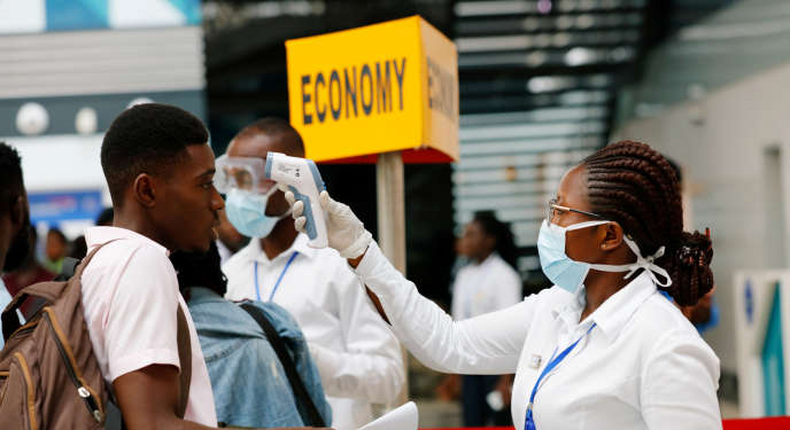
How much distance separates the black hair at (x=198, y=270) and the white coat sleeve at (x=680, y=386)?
1060 millimetres

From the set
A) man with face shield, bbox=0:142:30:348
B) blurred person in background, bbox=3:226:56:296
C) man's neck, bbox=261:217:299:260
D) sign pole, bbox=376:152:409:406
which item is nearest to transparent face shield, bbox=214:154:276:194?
man's neck, bbox=261:217:299:260

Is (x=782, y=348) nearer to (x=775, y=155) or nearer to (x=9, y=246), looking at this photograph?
(x=775, y=155)

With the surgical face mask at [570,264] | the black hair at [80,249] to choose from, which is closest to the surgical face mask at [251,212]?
the black hair at [80,249]

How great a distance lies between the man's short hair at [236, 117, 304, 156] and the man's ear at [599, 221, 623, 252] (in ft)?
3.74

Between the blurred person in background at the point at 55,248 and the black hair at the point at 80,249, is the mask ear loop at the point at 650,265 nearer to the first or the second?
the black hair at the point at 80,249

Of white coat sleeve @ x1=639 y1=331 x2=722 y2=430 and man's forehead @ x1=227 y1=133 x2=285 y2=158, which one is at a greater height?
man's forehead @ x1=227 y1=133 x2=285 y2=158

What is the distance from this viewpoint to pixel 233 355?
7.48ft

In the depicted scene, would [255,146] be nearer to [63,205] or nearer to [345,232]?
[345,232]

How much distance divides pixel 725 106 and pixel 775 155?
3.42ft

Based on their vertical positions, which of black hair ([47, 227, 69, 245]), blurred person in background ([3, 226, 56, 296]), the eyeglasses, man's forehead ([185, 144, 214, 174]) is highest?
man's forehead ([185, 144, 214, 174])

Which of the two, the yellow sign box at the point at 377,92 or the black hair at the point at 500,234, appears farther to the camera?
the black hair at the point at 500,234

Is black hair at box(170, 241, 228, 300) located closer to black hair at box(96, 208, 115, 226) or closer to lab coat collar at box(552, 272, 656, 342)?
lab coat collar at box(552, 272, 656, 342)

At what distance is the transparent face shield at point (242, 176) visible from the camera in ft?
9.68

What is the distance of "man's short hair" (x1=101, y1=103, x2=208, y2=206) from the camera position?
1.71 meters
